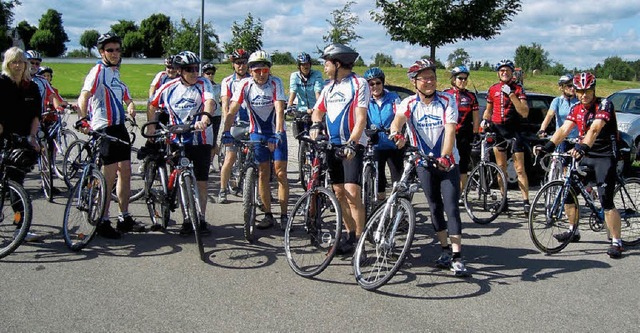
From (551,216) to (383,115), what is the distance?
2.39 meters

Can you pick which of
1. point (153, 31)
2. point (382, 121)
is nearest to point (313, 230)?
point (382, 121)

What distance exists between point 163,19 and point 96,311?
108 meters

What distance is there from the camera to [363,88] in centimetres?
541

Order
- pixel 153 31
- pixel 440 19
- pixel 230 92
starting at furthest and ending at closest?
1. pixel 153 31
2. pixel 440 19
3. pixel 230 92

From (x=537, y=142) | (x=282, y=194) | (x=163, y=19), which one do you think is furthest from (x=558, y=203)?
(x=163, y=19)

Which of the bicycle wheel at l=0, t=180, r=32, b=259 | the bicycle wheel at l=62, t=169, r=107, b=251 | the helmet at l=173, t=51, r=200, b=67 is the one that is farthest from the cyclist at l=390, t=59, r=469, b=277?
the bicycle wheel at l=0, t=180, r=32, b=259

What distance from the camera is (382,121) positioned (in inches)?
287

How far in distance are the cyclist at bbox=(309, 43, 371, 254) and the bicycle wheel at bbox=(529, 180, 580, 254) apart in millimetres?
2003

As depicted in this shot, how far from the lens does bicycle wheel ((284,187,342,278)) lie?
5067 millimetres

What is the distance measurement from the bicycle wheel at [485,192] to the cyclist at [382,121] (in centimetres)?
114

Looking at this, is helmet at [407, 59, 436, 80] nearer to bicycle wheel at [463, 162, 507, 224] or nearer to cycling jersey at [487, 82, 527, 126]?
bicycle wheel at [463, 162, 507, 224]

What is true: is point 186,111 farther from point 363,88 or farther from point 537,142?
point 537,142

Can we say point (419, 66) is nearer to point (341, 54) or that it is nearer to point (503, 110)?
point (341, 54)

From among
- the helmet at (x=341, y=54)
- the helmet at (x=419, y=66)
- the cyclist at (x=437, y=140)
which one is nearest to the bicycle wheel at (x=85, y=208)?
the helmet at (x=341, y=54)
